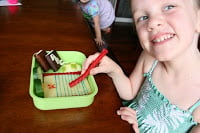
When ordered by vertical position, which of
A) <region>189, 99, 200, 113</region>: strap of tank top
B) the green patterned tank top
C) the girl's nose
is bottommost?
the green patterned tank top

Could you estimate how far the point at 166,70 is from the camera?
744mm

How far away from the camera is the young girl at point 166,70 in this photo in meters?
0.60

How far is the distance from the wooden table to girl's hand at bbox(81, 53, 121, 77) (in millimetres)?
29

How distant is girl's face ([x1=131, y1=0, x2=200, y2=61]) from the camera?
0.60 meters

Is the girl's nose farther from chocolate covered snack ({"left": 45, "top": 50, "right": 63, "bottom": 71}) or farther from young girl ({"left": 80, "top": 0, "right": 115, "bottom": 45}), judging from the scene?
young girl ({"left": 80, "top": 0, "right": 115, "bottom": 45})

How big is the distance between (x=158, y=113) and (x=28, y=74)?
442 mm

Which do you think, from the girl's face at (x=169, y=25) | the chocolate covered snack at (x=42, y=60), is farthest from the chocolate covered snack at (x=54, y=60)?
the girl's face at (x=169, y=25)

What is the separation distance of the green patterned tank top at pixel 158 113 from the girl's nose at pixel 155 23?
236mm

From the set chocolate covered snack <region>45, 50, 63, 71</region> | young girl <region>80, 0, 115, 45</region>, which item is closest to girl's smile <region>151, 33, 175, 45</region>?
chocolate covered snack <region>45, 50, 63, 71</region>

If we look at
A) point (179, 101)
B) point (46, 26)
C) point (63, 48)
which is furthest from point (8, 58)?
point (179, 101)

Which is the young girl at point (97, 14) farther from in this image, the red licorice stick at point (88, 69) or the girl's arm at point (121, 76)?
the red licorice stick at point (88, 69)

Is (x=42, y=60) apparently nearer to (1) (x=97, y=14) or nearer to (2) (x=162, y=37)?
(2) (x=162, y=37)

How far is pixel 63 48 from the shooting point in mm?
827

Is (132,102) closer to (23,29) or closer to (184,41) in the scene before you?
(184,41)
